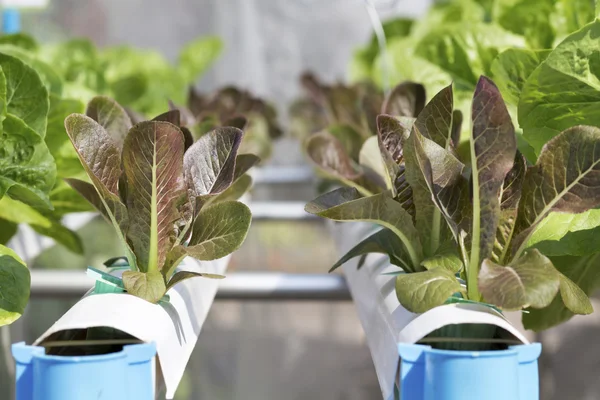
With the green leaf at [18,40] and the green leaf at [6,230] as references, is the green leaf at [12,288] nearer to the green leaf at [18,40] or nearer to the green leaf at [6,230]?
the green leaf at [6,230]

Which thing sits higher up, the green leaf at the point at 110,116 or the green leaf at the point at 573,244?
the green leaf at the point at 110,116

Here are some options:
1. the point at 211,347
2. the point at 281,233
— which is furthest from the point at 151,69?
the point at 211,347

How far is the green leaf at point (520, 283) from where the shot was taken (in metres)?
0.37

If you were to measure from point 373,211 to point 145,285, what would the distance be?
0.15m

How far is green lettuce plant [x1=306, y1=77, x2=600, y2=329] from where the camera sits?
0.41 meters

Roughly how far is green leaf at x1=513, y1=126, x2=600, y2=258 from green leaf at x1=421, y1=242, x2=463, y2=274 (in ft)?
0.12

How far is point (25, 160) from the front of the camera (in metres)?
0.56

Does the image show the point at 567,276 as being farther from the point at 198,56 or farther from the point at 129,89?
the point at 198,56

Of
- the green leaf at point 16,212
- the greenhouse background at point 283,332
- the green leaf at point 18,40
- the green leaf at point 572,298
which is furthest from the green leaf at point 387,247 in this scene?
the green leaf at point 18,40

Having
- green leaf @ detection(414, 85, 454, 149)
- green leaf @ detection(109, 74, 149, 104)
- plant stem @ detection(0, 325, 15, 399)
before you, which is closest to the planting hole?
green leaf @ detection(414, 85, 454, 149)

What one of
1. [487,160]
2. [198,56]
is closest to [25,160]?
[487,160]

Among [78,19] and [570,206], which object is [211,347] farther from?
[78,19]

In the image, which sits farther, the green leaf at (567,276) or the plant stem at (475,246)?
the green leaf at (567,276)

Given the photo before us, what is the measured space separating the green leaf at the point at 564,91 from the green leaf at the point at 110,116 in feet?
1.04
